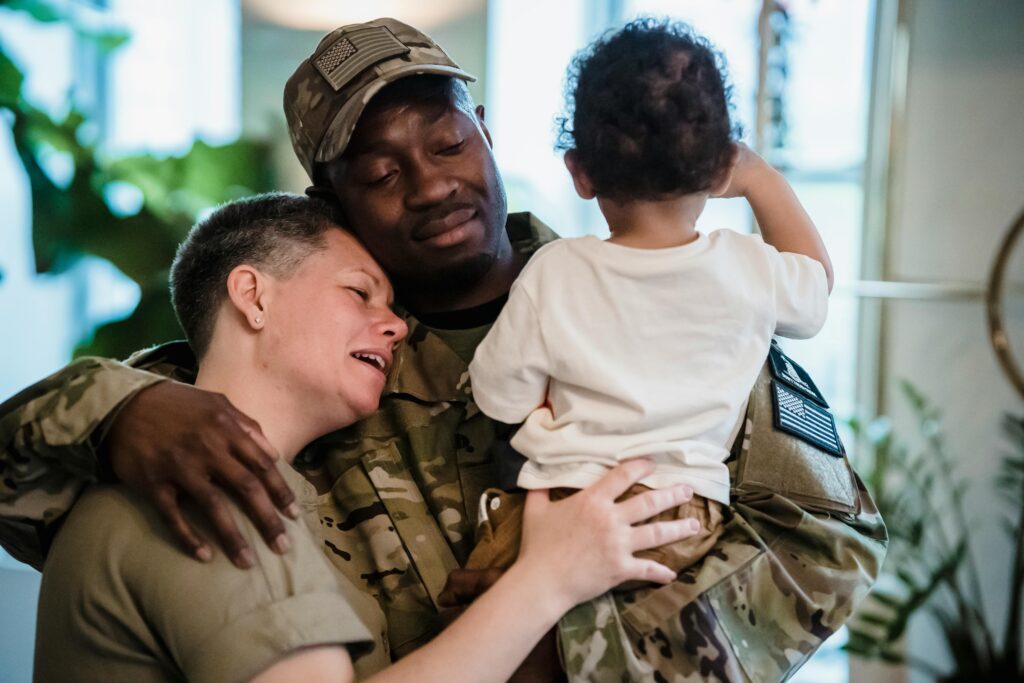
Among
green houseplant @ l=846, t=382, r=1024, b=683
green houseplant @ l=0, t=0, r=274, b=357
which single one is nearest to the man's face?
green houseplant @ l=0, t=0, r=274, b=357

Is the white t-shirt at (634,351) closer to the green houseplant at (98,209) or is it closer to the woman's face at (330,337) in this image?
the woman's face at (330,337)

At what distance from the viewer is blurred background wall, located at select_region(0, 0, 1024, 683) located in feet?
10.4

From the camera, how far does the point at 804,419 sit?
1406 millimetres

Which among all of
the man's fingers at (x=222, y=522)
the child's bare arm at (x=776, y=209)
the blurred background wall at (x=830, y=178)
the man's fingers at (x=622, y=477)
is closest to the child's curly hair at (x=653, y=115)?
the child's bare arm at (x=776, y=209)

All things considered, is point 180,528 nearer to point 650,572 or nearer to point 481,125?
point 650,572

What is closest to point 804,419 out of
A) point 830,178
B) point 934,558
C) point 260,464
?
point 260,464

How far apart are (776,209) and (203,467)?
2.65 ft

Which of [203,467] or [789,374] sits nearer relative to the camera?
[203,467]

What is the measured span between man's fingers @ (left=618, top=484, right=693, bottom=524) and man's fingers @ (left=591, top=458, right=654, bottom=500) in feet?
0.06

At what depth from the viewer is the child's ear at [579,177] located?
1.22 m

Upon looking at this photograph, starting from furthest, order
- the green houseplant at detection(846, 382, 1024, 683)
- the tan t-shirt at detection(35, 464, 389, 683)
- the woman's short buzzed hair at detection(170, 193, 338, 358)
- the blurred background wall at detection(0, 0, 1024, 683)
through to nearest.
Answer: the blurred background wall at detection(0, 0, 1024, 683), the green houseplant at detection(846, 382, 1024, 683), the woman's short buzzed hair at detection(170, 193, 338, 358), the tan t-shirt at detection(35, 464, 389, 683)

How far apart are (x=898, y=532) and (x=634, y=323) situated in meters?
2.23

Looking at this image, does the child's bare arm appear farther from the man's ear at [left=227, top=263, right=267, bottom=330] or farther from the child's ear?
the man's ear at [left=227, top=263, right=267, bottom=330]

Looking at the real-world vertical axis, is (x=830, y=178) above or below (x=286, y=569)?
above
